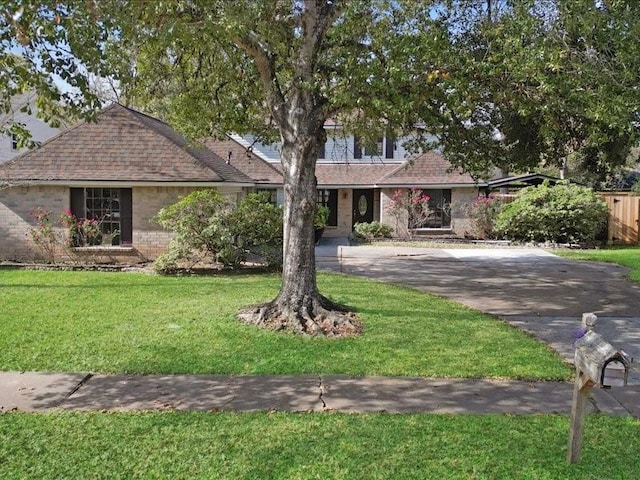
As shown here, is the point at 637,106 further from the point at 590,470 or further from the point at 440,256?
the point at 440,256

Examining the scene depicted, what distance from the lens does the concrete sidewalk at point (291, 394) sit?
223 inches

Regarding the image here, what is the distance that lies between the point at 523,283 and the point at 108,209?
36.6 feet

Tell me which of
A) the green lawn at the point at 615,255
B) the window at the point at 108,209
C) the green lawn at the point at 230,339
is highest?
the window at the point at 108,209

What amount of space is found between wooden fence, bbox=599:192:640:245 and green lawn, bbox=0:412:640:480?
69.7ft

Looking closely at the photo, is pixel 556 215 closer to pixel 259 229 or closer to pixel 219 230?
pixel 259 229

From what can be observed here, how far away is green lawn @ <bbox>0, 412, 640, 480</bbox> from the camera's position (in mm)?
4301

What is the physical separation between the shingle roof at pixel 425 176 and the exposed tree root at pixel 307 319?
1762 cm

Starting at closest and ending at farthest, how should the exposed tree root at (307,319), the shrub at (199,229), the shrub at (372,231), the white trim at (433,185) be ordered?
1. the exposed tree root at (307,319)
2. the shrub at (199,229)
3. the shrub at (372,231)
4. the white trim at (433,185)

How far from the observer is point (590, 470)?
4406mm

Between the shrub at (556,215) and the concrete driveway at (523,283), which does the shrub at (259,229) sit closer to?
the concrete driveway at (523,283)

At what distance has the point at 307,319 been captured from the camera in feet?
29.2

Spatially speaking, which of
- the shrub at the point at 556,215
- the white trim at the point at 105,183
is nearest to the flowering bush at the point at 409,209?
the shrub at the point at 556,215

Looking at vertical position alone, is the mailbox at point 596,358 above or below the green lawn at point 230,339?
above

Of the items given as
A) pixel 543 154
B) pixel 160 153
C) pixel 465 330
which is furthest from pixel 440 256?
pixel 465 330
